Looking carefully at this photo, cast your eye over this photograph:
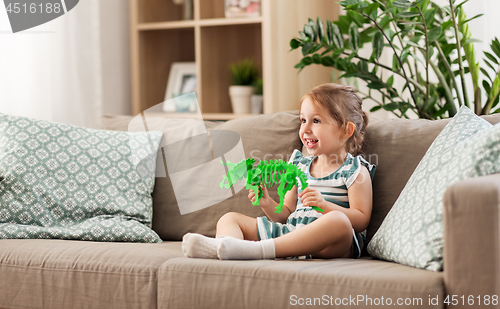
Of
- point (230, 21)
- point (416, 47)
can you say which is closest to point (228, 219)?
Result: point (416, 47)

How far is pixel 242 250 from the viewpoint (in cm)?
123

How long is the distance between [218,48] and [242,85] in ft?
0.87

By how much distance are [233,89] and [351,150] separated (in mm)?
1370

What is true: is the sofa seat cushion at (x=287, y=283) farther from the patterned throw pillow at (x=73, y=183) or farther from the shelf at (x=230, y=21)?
the shelf at (x=230, y=21)

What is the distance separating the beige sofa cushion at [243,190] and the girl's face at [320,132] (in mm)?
139

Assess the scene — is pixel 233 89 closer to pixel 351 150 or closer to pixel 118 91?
pixel 118 91

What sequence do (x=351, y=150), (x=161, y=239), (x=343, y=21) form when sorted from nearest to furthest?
(x=351, y=150), (x=161, y=239), (x=343, y=21)

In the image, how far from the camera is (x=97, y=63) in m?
2.71

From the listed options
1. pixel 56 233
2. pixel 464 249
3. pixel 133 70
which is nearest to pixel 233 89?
pixel 133 70

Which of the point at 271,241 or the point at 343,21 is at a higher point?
the point at 343,21

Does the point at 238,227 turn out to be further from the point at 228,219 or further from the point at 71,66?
the point at 71,66

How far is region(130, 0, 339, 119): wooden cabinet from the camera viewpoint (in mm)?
2527

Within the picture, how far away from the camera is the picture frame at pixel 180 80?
9.62 ft

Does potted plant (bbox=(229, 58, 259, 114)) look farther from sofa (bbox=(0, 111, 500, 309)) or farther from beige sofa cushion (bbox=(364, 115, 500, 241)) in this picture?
beige sofa cushion (bbox=(364, 115, 500, 241))
